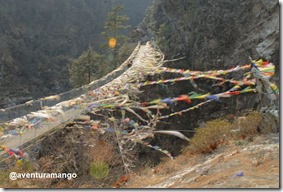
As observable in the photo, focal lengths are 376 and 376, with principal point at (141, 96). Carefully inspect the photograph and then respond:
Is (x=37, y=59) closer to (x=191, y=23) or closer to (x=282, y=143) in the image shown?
(x=191, y=23)

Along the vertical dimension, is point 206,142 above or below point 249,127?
below

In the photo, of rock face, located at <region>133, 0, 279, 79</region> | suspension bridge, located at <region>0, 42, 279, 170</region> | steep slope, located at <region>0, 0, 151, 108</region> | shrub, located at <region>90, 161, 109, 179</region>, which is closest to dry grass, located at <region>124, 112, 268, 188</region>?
Answer: suspension bridge, located at <region>0, 42, 279, 170</region>

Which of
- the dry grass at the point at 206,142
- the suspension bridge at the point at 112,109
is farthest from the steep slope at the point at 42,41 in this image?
the dry grass at the point at 206,142

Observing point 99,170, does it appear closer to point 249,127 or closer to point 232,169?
point 249,127

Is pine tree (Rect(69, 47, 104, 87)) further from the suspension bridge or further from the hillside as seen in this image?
the suspension bridge

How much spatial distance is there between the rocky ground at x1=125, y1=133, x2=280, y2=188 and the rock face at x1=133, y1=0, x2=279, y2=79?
815 centimetres

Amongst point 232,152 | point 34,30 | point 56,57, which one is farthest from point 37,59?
point 232,152

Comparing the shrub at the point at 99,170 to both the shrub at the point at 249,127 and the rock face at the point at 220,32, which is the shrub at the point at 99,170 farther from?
the rock face at the point at 220,32

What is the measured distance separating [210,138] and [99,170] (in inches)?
145

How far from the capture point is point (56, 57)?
7669 cm

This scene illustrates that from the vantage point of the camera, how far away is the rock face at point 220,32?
18408 mm

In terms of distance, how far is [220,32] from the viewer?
2377cm

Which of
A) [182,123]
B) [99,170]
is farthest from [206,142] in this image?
[182,123]

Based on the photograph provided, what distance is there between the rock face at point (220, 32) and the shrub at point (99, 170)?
8744 mm
